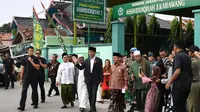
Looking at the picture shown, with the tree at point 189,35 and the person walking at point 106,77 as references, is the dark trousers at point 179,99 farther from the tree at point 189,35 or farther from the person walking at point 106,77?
the tree at point 189,35

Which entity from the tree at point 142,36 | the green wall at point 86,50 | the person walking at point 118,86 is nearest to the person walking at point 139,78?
the person walking at point 118,86

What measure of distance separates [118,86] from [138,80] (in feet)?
1.91

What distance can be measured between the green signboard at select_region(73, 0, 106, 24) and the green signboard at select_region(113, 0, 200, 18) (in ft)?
2.81

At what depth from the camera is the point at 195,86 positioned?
278 inches

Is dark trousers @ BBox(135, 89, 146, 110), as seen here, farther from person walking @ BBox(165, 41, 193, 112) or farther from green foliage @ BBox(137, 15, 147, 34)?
green foliage @ BBox(137, 15, 147, 34)

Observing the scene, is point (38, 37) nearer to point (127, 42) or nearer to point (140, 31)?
point (127, 42)

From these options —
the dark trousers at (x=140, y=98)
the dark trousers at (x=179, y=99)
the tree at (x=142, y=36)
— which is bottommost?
the dark trousers at (x=140, y=98)

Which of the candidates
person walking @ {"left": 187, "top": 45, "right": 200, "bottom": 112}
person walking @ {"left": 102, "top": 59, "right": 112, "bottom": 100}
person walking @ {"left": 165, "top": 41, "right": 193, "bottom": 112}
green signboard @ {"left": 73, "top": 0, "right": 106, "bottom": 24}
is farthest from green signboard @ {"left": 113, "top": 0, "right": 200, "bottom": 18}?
person walking @ {"left": 165, "top": 41, "right": 193, "bottom": 112}

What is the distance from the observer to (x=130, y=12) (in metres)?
13.9

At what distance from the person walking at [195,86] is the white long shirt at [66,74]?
417 centimetres

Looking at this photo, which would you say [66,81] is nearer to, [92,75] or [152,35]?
[92,75]

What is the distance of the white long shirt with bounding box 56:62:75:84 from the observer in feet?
33.7

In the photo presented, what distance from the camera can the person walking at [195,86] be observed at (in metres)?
6.93

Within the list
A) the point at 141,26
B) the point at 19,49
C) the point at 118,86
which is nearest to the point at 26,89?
the point at 118,86
